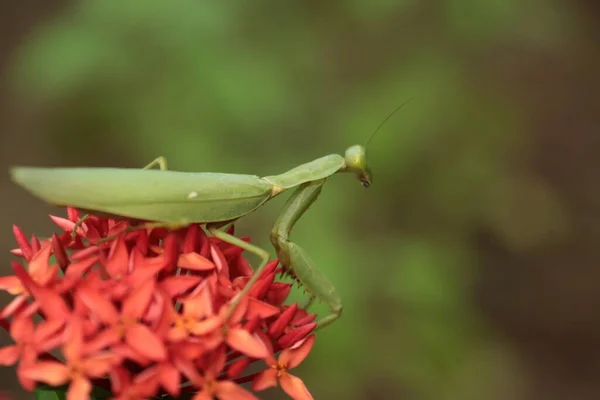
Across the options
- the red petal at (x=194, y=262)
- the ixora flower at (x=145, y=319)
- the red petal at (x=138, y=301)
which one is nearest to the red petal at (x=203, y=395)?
the ixora flower at (x=145, y=319)

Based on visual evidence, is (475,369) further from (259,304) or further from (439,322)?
(259,304)

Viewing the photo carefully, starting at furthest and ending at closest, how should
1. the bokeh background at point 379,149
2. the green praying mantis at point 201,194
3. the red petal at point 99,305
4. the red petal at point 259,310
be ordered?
the bokeh background at point 379,149 < the red petal at point 259,310 < the green praying mantis at point 201,194 < the red petal at point 99,305

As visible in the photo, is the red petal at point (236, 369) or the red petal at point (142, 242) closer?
the red petal at point (236, 369)

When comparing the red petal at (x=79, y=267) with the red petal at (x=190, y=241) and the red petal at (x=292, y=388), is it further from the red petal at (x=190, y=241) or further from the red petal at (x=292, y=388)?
the red petal at (x=292, y=388)

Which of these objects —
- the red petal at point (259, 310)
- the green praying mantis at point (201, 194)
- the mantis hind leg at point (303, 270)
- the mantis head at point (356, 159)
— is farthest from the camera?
the mantis head at point (356, 159)

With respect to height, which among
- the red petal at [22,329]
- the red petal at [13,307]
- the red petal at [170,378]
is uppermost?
the red petal at [13,307]

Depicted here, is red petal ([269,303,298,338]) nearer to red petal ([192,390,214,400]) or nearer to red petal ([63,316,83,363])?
red petal ([192,390,214,400])
